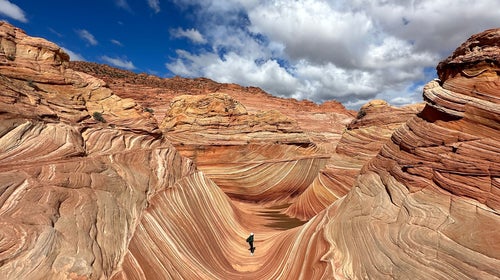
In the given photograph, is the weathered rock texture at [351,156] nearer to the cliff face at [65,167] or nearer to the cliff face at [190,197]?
the cliff face at [190,197]

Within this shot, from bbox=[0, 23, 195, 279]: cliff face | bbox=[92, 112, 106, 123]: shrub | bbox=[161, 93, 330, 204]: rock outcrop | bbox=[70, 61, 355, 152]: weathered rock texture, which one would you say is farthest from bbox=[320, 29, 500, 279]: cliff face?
bbox=[70, 61, 355, 152]: weathered rock texture

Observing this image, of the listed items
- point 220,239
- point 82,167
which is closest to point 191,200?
point 220,239

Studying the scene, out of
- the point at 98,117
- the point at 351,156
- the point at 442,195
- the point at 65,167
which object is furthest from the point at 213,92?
the point at 442,195

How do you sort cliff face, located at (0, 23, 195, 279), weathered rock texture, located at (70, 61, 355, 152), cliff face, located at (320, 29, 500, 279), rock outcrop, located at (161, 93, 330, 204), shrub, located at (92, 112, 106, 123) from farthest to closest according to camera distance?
weathered rock texture, located at (70, 61, 355, 152) < rock outcrop, located at (161, 93, 330, 204) < shrub, located at (92, 112, 106, 123) < cliff face, located at (320, 29, 500, 279) < cliff face, located at (0, 23, 195, 279)

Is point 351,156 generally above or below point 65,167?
above

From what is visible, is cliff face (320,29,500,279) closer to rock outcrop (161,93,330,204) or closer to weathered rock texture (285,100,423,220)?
weathered rock texture (285,100,423,220)

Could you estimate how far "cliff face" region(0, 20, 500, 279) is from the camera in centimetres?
471

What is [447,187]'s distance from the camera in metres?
5.49

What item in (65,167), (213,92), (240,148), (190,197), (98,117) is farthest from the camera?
(213,92)

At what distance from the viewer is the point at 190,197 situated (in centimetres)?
935

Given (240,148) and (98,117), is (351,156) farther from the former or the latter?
(98,117)

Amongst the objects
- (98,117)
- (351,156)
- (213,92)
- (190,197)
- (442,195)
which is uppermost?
(213,92)

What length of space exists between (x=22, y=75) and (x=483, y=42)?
37.7 ft

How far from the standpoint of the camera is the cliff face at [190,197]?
15.5ft
